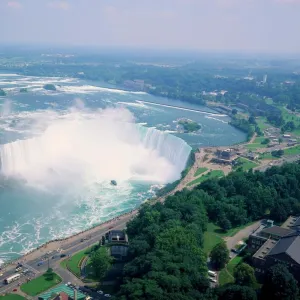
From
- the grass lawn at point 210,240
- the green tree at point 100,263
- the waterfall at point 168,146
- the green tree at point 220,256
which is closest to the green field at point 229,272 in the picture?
the green tree at point 220,256

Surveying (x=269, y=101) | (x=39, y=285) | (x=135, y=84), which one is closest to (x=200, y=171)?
(x=39, y=285)

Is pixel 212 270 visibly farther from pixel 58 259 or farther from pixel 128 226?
pixel 58 259

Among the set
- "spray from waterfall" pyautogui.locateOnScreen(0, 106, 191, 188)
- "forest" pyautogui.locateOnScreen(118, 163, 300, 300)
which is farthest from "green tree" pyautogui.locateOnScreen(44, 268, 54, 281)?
"spray from waterfall" pyautogui.locateOnScreen(0, 106, 191, 188)

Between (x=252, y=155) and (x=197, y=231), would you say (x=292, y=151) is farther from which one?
(x=197, y=231)

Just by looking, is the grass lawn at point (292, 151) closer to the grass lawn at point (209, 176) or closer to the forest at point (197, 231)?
the grass lawn at point (209, 176)

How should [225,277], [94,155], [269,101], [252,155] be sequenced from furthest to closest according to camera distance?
1. [269,101]
2. [252,155]
3. [94,155]
4. [225,277]
